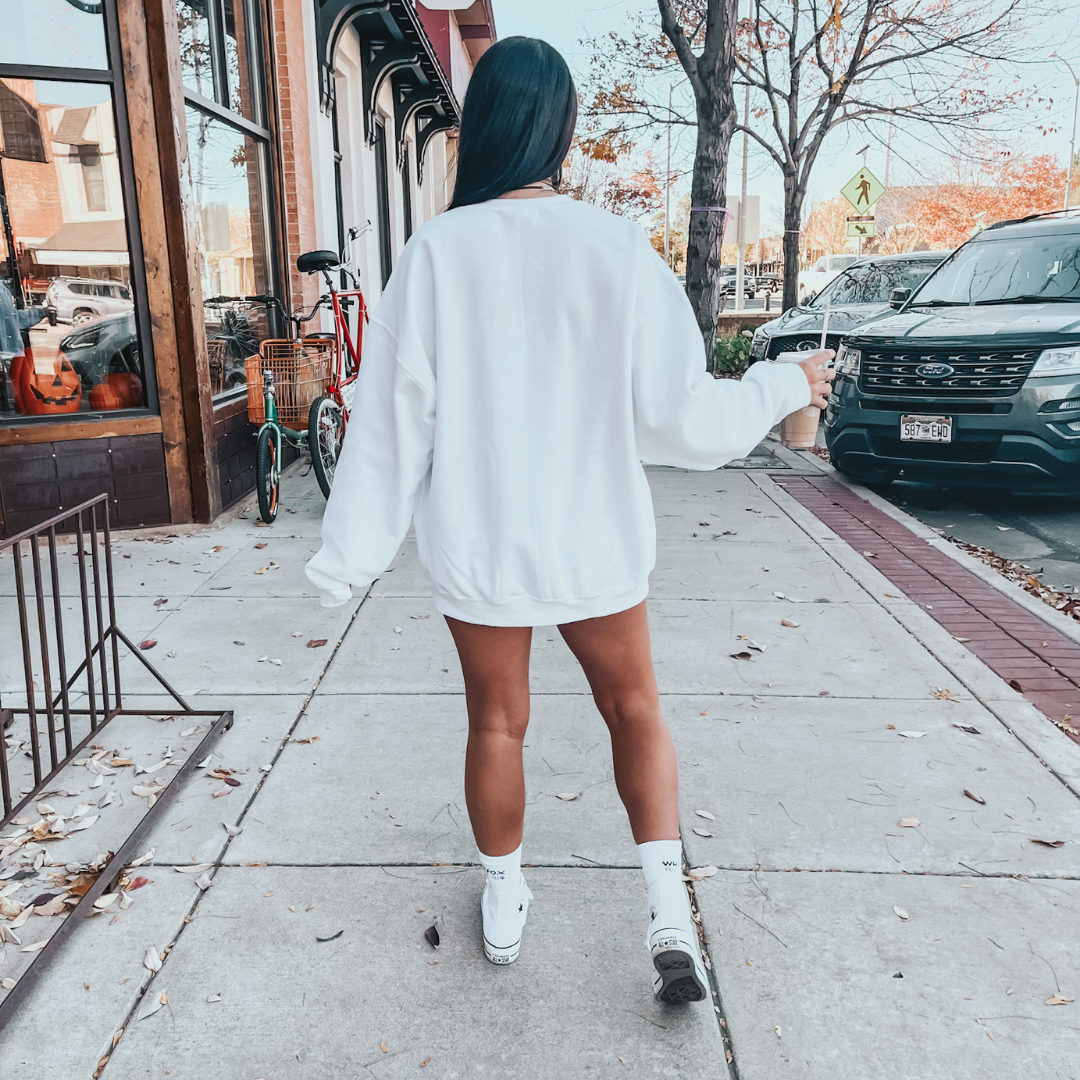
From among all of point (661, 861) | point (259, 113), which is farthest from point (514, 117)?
point (259, 113)

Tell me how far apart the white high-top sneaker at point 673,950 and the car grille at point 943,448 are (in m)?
5.83

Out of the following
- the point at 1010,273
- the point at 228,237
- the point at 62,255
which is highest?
the point at 228,237

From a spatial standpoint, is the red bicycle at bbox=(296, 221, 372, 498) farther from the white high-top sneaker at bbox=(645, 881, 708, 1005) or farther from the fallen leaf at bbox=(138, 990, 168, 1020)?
the white high-top sneaker at bbox=(645, 881, 708, 1005)

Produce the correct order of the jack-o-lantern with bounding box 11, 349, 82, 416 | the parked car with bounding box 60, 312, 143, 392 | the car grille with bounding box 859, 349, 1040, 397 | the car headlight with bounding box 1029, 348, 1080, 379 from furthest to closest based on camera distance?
the car grille with bounding box 859, 349, 1040, 397
the car headlight with bounding box 1029, 348, 1080, 379
the parked car with bounding box 60, 312, 143, 392
the jack-o-lantern with bounding box 11, 349, 82, 416

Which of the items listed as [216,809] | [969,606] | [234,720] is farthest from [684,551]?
[216,809]

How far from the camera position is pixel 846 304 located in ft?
43.9

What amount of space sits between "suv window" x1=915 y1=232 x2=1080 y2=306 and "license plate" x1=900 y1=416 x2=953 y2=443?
145cm

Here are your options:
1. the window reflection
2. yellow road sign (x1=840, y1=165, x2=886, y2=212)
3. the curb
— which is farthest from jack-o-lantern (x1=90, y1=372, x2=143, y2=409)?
yellow road sign (x1=840, y1=165, x2=886, y2=212)

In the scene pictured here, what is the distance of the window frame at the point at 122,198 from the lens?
19.4ft

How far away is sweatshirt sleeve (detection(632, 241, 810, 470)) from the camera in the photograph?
1.98 m

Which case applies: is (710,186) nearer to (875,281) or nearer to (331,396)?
(875,281)

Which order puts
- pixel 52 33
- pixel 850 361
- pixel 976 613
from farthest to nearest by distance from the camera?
pixel 850 361 → pixel 52 33 → pixel 976 613

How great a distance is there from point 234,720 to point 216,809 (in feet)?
2.23

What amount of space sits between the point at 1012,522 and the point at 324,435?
16.4 ft
